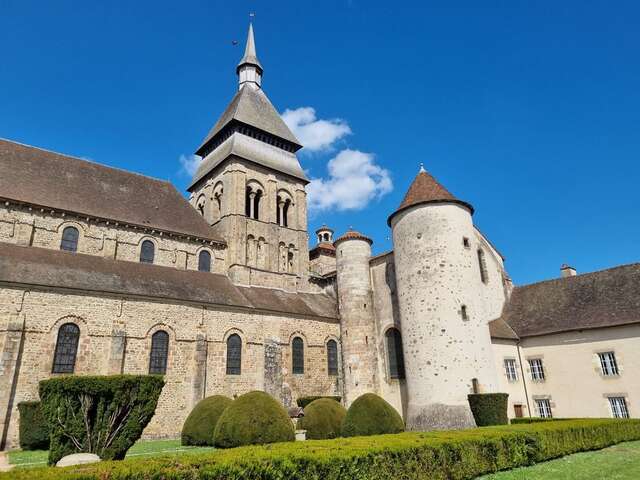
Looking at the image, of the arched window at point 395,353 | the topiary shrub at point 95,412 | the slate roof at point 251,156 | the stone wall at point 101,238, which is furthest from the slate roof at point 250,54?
the topiary shrub at point 95,412

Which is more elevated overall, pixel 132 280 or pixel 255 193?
pixel 255 193

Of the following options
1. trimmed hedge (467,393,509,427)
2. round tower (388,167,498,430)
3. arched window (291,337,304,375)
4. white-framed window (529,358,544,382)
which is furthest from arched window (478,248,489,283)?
arched window (291,337,304,375)

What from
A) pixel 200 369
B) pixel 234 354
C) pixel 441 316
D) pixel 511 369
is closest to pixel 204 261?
pixel 234 354

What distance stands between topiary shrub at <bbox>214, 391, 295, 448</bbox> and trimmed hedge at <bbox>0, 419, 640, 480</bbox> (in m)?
3.51

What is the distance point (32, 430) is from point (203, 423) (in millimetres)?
5369

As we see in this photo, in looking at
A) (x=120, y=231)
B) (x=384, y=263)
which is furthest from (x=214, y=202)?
(x=384, y=263)

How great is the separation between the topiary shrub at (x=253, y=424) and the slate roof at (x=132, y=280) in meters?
7.89

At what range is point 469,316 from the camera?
19.0 m

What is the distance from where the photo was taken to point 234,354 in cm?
2036

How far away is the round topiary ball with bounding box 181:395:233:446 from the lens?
14.6 m

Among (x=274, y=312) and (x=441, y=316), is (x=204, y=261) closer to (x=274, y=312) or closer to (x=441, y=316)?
(x=274, y=312)

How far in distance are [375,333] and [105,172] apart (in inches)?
686

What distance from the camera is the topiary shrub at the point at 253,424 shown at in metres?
12.1

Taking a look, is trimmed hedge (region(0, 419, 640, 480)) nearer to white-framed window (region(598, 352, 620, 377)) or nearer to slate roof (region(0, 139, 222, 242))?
white-framed window (region(598, 352, 620, 377))
